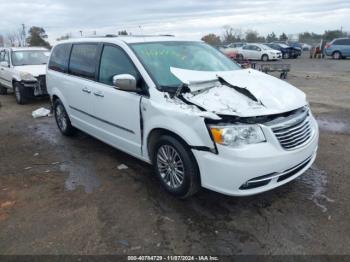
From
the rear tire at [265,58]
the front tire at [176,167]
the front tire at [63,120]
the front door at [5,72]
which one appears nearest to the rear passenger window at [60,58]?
the front tire at [63,120]

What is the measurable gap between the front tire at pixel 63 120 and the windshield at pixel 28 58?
5043 millimetres

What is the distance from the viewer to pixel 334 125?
21.6ft

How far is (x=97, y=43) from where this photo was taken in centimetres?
479

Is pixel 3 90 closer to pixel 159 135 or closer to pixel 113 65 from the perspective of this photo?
pixel 113 65

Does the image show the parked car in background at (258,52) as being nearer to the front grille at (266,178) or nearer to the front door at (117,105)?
the front door at (117,105)

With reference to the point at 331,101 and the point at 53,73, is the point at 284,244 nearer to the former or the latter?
the point at 53,73

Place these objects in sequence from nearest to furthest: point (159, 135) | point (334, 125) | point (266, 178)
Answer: point (266, 178)
point (159, 135)
point (334, 125)

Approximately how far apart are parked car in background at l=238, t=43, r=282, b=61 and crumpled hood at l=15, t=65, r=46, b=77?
2074 cm

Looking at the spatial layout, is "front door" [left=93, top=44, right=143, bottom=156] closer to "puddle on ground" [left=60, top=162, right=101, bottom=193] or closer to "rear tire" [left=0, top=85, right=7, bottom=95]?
"puddle on ground" [left=60, top=162, right=101, bottom=193]

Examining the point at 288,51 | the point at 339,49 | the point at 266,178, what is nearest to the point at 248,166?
the point at 266,178

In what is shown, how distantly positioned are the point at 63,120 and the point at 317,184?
4.64 m

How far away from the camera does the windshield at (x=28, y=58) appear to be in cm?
1051

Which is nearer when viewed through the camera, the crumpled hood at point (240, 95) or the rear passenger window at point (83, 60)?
the crumpled hood at point (240, 95)

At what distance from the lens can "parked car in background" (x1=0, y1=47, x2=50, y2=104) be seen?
959 centimetres
